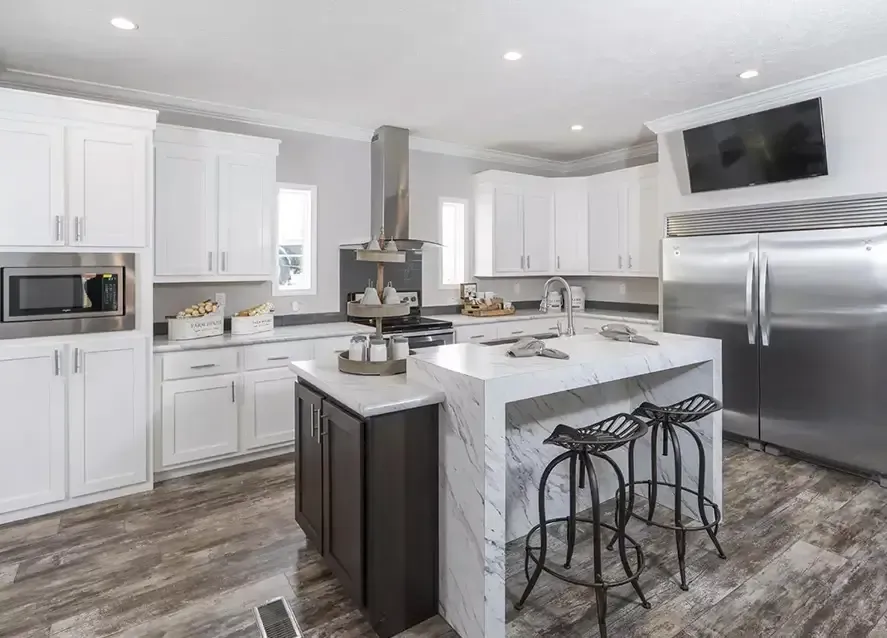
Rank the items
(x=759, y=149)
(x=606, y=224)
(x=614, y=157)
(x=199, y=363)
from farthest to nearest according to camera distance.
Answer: (x=614, y=157) < (x=606, y=224) < (x=759, y=149) < (x=199, y=363)

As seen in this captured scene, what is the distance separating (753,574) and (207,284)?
3.97 metres

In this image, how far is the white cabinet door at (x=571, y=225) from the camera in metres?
5.83

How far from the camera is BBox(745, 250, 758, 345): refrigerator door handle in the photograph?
4020 millimetres

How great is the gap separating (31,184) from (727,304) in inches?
184

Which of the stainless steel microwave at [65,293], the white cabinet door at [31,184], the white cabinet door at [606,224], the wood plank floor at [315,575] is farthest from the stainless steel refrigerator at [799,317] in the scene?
the white cabinet door at [31,184]

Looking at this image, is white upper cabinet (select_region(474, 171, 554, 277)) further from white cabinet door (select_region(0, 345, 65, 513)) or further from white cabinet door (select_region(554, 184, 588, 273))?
white cabinet door (select_region(0, 345, 65, 513))

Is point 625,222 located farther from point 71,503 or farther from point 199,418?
point 71,503

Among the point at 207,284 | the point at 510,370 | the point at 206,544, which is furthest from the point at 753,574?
the point at 207,284

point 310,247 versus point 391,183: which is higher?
point 391,183

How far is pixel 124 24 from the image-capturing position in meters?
2.79

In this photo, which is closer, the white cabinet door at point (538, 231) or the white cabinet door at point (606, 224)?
the white cabinet door at point (606, 224)

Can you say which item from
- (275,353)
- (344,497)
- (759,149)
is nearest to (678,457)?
(344,497)

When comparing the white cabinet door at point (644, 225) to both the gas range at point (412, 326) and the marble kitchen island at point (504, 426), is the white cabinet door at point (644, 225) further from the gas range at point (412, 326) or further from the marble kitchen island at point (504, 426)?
the marble kitchen island at point (504, 426)

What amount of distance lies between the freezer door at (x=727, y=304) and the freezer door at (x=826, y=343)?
83mm
